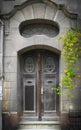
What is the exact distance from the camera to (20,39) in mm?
9430

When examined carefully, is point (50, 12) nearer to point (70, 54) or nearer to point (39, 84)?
point (70, 54)

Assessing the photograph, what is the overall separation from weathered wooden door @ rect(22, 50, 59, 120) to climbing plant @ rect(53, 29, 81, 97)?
25.5 inches

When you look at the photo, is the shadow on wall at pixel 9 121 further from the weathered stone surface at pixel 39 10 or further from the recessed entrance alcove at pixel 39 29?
the weathered stone surface at pixel 39 10

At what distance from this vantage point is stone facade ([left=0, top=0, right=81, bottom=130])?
930 cm

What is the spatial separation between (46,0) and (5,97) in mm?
3599

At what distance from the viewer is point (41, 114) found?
386 inches

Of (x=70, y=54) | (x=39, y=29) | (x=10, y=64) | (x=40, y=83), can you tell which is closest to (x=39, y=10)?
(x=39, y=29)

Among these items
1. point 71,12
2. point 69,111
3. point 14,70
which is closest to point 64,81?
point 69,111

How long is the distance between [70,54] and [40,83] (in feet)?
5.14

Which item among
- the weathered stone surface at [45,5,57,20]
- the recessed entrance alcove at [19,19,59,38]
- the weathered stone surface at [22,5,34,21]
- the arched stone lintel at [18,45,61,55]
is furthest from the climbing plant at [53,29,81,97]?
the weathered stone surface at [22,5,34,21]

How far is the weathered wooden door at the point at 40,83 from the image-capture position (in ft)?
32.3

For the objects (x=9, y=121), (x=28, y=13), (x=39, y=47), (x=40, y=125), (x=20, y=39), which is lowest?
(x=40, y=125)

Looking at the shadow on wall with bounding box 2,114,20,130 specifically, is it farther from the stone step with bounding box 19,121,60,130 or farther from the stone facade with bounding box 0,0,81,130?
the stone step with bounding box 19,121,60,130

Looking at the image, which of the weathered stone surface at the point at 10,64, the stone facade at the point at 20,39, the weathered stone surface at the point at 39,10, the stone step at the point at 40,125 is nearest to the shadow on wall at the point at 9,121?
the stone facade at the point at 20,39
